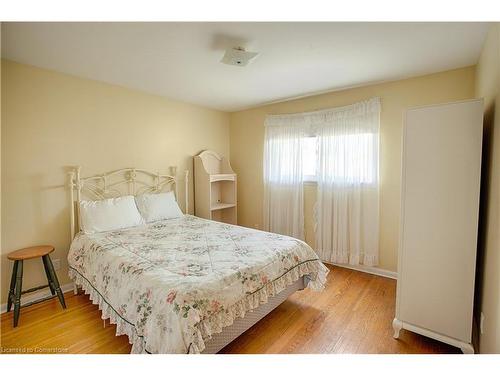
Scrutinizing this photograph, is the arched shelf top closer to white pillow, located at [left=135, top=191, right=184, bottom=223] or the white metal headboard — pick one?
the white metal headboard

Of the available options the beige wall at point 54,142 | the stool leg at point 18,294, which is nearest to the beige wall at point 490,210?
the stool leg at point 18,294

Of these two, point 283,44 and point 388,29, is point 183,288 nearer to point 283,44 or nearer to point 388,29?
point 283,44

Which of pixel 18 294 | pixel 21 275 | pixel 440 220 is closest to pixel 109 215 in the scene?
pixel 21 275

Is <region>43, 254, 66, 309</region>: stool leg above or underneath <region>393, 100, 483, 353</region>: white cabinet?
underneath

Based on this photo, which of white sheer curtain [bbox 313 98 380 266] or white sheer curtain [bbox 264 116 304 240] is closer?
white sheer curtain [bbox 313 98 380 266]

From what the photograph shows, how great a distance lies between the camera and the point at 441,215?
1.67 meters

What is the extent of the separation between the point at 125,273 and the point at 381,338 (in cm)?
197

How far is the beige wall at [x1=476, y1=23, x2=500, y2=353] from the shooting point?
134cm

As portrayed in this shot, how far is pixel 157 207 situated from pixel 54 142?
1244mm

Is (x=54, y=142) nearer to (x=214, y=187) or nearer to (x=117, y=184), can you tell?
(x=117, y=184)

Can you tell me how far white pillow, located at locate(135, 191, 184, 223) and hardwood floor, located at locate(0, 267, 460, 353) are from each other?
3.46ft

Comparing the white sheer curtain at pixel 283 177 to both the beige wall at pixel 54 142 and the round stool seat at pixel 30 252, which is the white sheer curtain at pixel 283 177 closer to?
the beige wall at pixel 54 142

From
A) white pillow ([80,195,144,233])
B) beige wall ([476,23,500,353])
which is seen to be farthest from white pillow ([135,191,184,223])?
beige wall ([476,23,500,353])

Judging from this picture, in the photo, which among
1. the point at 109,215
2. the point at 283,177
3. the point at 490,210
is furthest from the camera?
the point at 283,177
